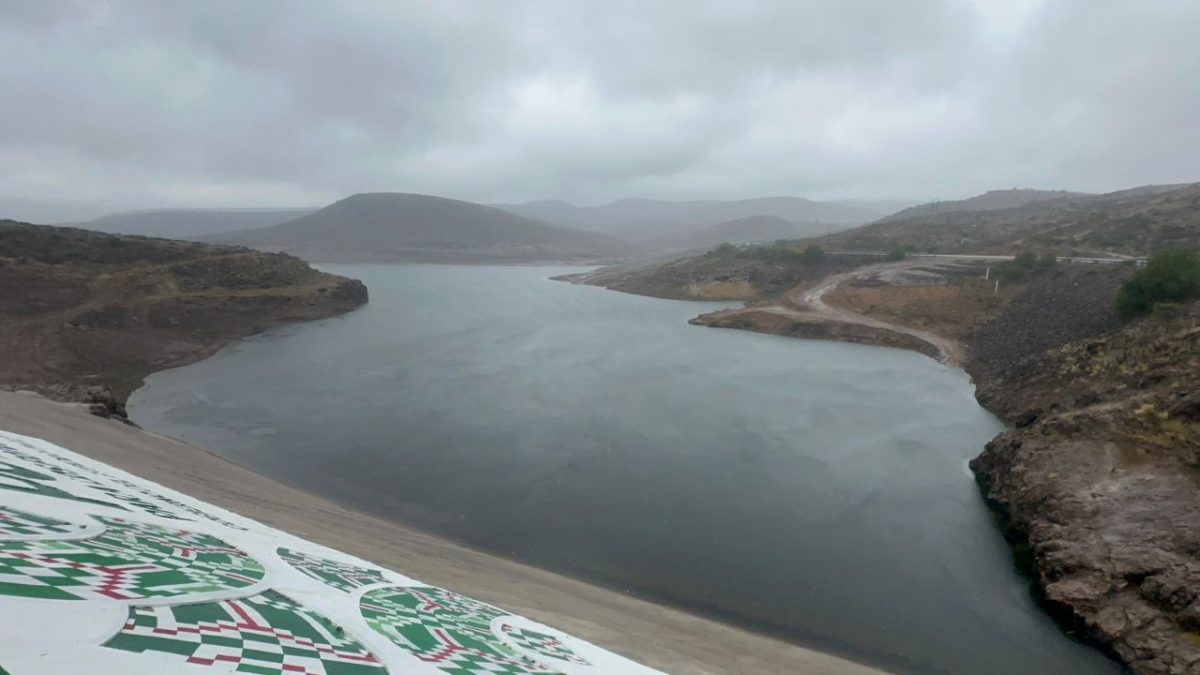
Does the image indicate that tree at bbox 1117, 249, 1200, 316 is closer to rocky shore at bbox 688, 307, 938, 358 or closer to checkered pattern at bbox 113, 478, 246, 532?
rocky shore at bbox 688, 307, 938, 358

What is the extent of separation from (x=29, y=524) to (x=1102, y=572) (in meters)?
9.05

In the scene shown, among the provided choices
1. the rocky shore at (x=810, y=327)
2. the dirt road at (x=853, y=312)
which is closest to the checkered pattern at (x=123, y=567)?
the dirt road at (x=853, y=312)

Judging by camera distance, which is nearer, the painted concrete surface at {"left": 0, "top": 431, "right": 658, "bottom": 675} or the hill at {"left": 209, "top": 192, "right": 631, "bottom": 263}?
the painted concrete surface at {"left": 0, "top": 431, "right": 658, "bottom": 675}

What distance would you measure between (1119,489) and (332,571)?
29.3 feet

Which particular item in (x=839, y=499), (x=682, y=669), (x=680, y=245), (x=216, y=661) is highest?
(x=680, y=245)

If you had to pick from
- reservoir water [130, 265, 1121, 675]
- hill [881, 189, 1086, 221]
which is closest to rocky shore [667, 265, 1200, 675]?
reservoir water [130, 265, 1121, 675]

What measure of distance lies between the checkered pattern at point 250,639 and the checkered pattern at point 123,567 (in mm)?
147

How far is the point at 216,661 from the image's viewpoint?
1486mm

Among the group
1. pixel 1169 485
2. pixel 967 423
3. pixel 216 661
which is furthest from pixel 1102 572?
pixel 216 661

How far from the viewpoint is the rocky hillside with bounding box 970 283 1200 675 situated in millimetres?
5980

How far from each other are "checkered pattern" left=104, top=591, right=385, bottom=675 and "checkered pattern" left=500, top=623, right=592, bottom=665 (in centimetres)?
115

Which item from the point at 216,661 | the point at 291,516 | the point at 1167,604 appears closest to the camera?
the point at 216,661

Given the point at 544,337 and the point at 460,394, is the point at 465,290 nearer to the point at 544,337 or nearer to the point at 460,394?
the point at 544,337

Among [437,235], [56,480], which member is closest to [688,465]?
[56,480]
